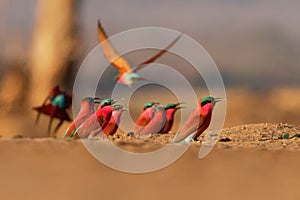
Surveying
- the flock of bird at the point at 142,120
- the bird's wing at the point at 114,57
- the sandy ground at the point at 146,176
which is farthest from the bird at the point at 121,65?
the sandy ground at the point at 146,176

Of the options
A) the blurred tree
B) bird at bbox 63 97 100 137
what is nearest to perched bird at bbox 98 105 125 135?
bird at bbox 63 97 100 137

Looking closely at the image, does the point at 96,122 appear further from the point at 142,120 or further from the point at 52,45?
the point at 52,45

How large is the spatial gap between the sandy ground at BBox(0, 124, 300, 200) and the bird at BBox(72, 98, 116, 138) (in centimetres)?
76

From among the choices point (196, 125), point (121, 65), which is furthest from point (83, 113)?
point (121, 65)

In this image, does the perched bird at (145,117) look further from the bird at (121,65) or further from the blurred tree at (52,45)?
the blurred tree at (52,45)

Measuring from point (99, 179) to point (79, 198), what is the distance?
0.31 meters

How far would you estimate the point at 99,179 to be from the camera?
461cm

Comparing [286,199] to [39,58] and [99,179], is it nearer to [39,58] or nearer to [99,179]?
[99,179]

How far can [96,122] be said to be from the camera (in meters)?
6.14

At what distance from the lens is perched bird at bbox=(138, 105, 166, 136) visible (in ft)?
21.1

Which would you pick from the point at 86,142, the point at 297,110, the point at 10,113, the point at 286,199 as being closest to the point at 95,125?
the point at 86,142

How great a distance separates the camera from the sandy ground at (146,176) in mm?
4410

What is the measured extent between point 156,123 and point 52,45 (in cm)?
731

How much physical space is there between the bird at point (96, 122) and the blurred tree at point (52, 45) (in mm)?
7165
